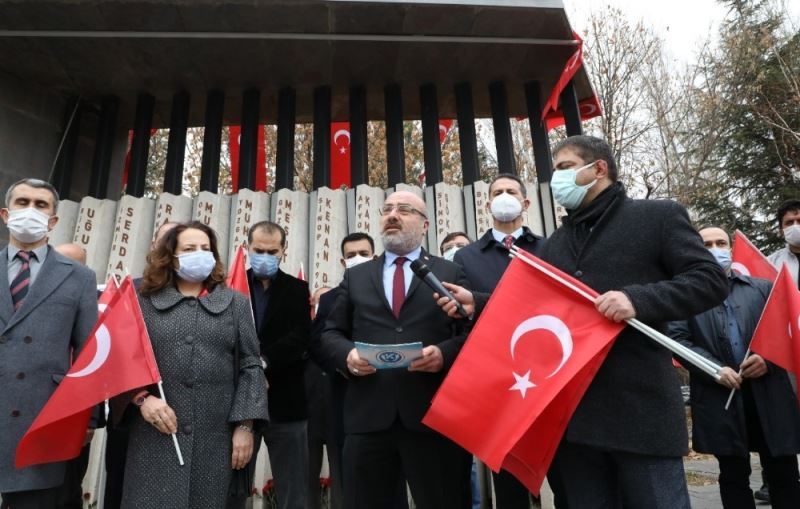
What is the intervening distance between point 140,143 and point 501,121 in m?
4.52

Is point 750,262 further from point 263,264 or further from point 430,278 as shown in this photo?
point 263,264

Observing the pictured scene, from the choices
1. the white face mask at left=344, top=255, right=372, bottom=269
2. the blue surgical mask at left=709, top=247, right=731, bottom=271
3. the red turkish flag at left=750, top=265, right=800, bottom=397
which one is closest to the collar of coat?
the white face mask at left=344, top=255, right=372, bottom=269

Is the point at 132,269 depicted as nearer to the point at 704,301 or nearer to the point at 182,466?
the point at 182,466

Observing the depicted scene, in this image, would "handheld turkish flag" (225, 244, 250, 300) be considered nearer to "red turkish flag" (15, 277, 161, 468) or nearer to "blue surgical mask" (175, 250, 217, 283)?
"blue surgical mask" (175, 250, 217, 283)

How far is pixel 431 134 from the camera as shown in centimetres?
A: 725

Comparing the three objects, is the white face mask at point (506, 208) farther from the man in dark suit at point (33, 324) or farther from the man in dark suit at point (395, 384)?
the man in dark suit at point (33, 324)

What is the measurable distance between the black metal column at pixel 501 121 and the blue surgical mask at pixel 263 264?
403 centimetres

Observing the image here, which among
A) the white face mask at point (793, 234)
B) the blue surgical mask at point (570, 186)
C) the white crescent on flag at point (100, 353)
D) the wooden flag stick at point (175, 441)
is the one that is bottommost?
the wooden flag stick at point (175, 441)

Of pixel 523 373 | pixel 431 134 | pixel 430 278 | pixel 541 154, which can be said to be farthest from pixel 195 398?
pixel 541 154

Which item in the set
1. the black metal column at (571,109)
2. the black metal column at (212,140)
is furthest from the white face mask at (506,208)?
the black metal column at (212,140)

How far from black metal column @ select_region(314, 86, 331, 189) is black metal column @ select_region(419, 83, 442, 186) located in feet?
3.87

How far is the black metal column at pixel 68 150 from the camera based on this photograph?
7102 mm

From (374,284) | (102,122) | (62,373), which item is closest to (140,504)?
(62,373)

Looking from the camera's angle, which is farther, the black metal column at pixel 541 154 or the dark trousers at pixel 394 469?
the black metal column at pixel 541 154
